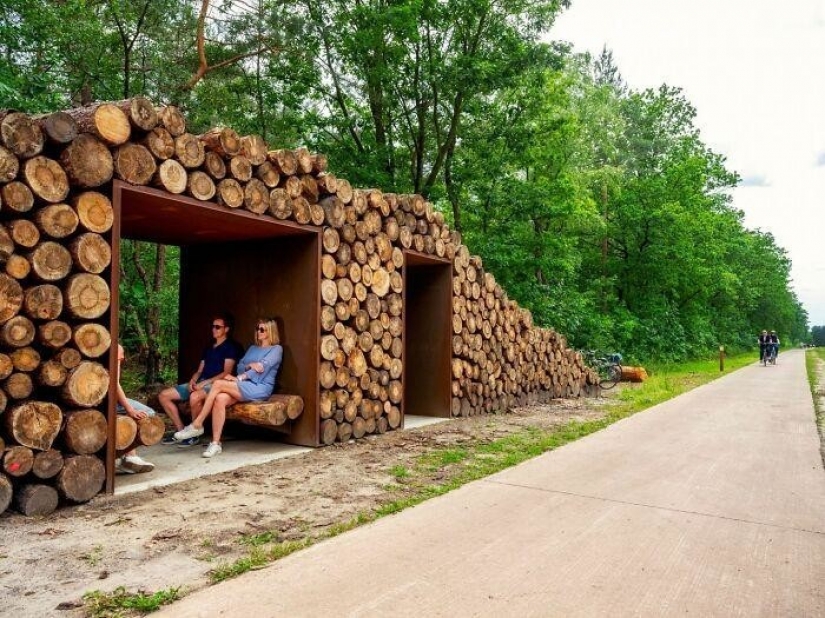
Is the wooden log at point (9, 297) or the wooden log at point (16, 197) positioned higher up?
the wooden log at point (16, 197)

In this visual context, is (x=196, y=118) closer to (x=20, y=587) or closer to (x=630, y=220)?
(x=20, y=587)

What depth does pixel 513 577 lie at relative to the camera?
3041mm

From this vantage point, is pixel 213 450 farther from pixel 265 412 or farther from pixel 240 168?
pixel 240 168

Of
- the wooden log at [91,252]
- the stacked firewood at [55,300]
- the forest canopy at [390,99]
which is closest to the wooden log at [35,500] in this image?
the stacked firewood at [55,300]

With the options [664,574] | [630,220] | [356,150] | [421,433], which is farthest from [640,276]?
[664,574]

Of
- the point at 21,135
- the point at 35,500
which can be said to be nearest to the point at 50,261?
the point at 21,135

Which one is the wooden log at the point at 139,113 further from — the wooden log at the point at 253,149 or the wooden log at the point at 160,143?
the wooden log at the point at 253,149

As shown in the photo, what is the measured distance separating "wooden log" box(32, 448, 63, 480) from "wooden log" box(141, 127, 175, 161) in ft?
7.41

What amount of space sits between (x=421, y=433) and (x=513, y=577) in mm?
4308

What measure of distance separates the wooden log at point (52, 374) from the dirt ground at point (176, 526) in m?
0.84

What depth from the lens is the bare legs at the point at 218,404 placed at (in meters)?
5.86

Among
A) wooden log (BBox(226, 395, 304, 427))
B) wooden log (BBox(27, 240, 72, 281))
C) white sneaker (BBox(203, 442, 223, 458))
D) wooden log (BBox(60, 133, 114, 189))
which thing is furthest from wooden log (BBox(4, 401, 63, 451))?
wooden log (BBox(226, 395, 304, 427))

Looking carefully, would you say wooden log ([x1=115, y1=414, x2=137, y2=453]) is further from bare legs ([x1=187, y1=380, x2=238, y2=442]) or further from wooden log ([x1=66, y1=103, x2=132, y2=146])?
wooden log ([x1=66, y1=103, x2=132, y2=146])

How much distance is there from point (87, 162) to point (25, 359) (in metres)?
1.39
